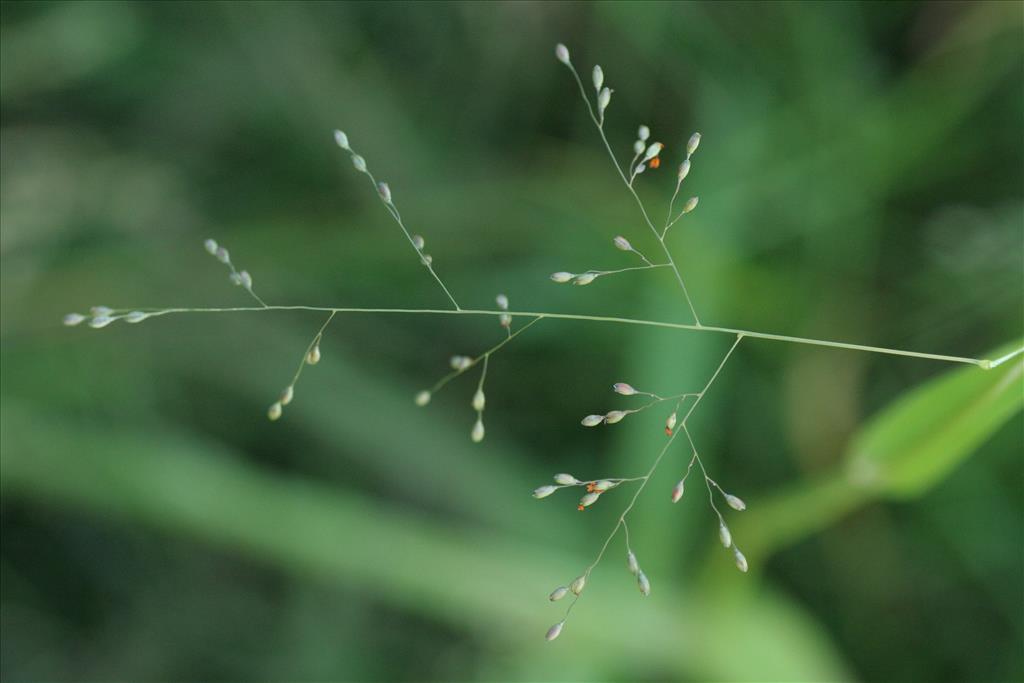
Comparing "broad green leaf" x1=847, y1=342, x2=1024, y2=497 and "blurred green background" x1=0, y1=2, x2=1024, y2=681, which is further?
"blurred green background" x1=0, y1=2, x2=1024, y2=681

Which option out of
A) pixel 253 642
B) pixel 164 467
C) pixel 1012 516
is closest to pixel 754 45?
pixel 1012 516

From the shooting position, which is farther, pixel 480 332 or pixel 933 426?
pixel 480 332

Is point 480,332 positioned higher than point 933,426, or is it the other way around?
point 933,426

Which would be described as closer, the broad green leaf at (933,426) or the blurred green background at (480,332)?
the broad green leaf at (933,426)

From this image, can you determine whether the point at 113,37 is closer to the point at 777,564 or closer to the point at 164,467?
the point at 164,467
